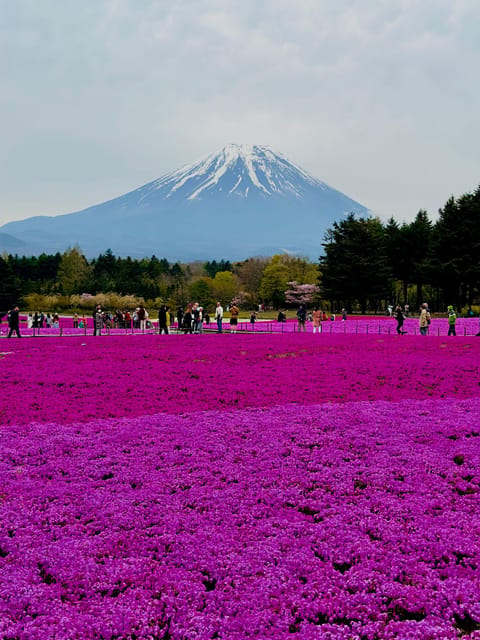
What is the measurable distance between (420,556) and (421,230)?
8517cm

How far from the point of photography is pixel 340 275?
8138cm

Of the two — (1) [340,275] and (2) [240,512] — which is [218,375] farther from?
(1) [340,275]

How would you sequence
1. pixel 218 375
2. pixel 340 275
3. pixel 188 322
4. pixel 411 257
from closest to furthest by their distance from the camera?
pixel 218 375 < pixel 188 322 < pixel 340 275 < pixel 411 257

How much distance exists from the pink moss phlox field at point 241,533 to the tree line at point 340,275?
63472 millimetres

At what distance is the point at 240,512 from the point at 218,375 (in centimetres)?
1125

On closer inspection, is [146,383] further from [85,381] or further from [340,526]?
[340,526]

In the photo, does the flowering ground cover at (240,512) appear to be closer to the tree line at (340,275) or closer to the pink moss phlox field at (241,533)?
the pink moss phlox field at (241,533)

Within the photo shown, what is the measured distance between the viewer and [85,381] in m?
17.9

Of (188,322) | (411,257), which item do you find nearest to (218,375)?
(188,322)

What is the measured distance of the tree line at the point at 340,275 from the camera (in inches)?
2822

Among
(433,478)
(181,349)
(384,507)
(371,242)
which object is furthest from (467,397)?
(371,242)

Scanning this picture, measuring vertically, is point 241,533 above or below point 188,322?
below

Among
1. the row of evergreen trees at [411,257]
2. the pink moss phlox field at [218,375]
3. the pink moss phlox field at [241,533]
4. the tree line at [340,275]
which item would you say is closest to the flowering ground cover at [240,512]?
the pink moss phlox field at [241,533]

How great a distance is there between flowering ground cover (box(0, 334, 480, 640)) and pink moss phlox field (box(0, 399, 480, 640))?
0.03 meters
